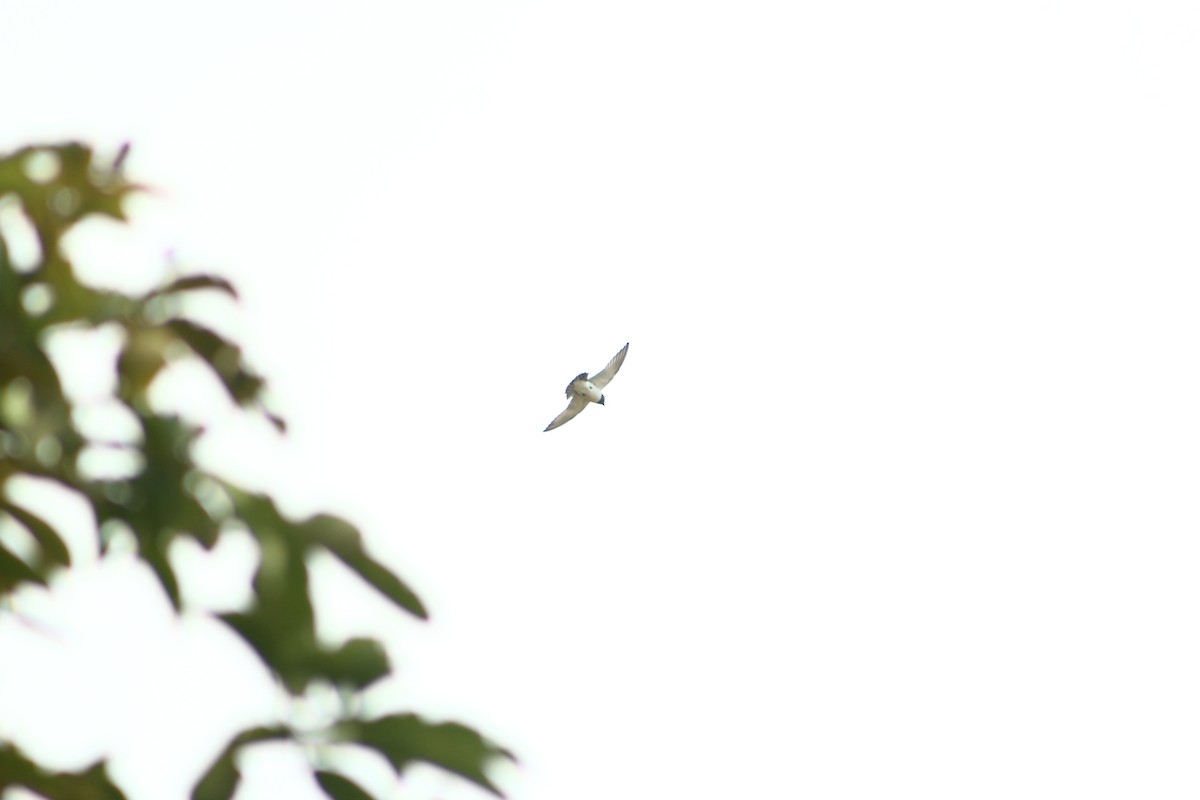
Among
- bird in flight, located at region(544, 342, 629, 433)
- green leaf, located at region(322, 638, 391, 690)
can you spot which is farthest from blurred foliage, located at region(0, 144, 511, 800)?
bird in flight, located at region(544, 342, 629, 433)

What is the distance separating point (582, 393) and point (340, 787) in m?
31.1

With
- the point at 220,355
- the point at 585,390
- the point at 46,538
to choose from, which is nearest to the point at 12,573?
the point at 46,538

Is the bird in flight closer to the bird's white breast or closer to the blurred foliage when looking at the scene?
the bird's white breast

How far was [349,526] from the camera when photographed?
1305 millimetres

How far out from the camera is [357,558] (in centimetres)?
129

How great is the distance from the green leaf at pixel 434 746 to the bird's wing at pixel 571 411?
1221 inches

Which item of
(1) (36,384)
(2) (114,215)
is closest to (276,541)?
(1) (36,384)

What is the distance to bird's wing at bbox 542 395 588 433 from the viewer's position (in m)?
32.4

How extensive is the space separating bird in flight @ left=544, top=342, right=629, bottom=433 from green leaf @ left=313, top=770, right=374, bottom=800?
3076cm

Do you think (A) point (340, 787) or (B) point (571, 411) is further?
(B) point (571, 411)

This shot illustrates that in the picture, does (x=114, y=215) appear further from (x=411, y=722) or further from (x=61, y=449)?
(x=411, y=722)

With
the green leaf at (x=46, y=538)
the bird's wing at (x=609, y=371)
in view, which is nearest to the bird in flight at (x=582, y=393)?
the bird's wing at (x=609, y=371)

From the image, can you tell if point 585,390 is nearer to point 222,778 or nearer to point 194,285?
point 194,285

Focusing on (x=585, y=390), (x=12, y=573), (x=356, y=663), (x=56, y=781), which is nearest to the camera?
(x=356, y=663)
